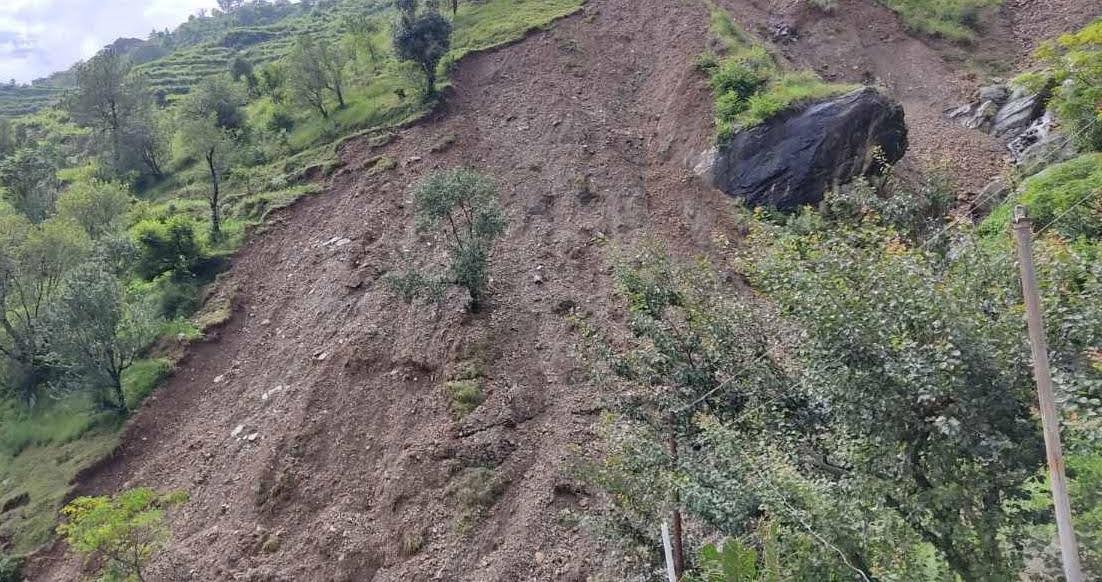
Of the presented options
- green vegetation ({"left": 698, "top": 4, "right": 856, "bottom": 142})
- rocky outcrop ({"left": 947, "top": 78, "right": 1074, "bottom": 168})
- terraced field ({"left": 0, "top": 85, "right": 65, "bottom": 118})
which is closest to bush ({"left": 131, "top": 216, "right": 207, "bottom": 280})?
green vegetation ({"left": 698, "top": 4, "right": 856, "bottom": 142})

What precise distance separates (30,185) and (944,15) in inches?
1940

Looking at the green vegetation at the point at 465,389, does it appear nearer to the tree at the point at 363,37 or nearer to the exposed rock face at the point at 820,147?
the exposed rock face at the point at 820,147

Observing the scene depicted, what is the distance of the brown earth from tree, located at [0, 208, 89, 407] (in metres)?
5.70

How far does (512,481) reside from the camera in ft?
46.9

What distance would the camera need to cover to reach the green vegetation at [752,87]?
22016 millimetres

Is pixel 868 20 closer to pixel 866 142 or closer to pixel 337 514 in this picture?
pixel 866 142

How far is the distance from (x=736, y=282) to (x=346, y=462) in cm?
1202

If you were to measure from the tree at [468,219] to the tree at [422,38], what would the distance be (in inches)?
599

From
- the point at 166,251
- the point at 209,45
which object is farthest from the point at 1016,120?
the point at 209,45

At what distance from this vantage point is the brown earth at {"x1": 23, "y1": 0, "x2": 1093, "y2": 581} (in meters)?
14.0

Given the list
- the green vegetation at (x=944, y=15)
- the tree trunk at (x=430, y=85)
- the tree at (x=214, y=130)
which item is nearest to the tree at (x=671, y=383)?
the tree at (x=214, y=130)

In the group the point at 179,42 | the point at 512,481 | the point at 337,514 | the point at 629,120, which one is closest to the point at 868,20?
the point at 629,120

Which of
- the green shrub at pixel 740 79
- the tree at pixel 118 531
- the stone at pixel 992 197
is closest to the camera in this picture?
the tree at pixel 118 531

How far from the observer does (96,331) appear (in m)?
18.9
